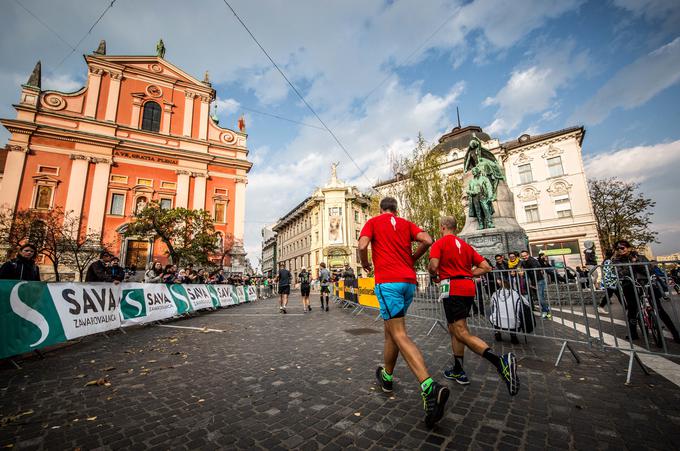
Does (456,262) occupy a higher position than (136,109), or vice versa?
(136,109)

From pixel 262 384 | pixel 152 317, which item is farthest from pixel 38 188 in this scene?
pixel 262 384

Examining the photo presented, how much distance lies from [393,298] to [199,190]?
29.4 meters

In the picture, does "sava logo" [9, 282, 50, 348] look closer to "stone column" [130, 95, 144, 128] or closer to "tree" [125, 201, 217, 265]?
"tree" [125, 201, 217, 265]

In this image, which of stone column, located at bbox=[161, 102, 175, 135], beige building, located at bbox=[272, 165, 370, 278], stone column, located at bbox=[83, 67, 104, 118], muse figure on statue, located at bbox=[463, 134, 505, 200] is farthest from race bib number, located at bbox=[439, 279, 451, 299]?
beige building, located at bbox=[272, 165, 370, 278]

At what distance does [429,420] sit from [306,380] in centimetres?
167

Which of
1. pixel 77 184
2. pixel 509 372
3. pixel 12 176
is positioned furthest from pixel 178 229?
pixel 509 372

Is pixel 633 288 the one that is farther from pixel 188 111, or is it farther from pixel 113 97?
pixel 113 97

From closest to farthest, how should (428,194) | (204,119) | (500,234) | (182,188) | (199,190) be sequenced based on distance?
(500,234)
(428,194)
(182,188)
(199,190)
(204,119)

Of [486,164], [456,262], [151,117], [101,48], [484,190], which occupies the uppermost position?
[101,48]

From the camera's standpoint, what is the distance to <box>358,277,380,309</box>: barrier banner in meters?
8.94

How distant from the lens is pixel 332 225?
3988 centimetres

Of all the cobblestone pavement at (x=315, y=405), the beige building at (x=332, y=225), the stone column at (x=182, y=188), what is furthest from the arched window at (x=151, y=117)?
the cobblestone pavement at (x=315, y=405)

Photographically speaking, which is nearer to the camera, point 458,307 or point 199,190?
point 458,307

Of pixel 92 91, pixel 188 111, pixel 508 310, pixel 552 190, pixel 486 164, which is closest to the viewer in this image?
→ pixel 508 310
